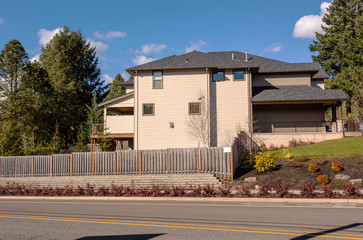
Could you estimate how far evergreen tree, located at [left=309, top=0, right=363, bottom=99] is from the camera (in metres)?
44.9

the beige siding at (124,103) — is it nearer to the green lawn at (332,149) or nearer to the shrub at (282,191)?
the green lawn at (332,149)

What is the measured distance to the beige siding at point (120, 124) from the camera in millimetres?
27484

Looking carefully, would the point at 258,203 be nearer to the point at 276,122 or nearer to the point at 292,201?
the point at 292,201

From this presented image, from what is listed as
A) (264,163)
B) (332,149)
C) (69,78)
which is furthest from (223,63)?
(69,78)

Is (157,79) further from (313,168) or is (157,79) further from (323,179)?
(323,179)

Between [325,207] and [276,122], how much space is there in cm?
1657

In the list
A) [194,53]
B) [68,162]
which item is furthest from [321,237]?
[194,53]

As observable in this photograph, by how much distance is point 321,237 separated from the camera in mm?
7328

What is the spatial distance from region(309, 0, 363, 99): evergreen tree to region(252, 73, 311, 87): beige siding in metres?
17.4

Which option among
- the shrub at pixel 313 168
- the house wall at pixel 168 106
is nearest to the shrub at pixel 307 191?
the shrub at pixel 313 168

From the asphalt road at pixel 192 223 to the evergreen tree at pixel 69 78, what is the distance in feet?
103

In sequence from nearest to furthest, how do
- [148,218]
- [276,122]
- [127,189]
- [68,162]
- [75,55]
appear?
[148,218] < [127,189] < [68,162] < [276,122] < [75,55]

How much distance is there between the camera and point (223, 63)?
27.9 m

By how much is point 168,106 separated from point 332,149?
43.5 ft
